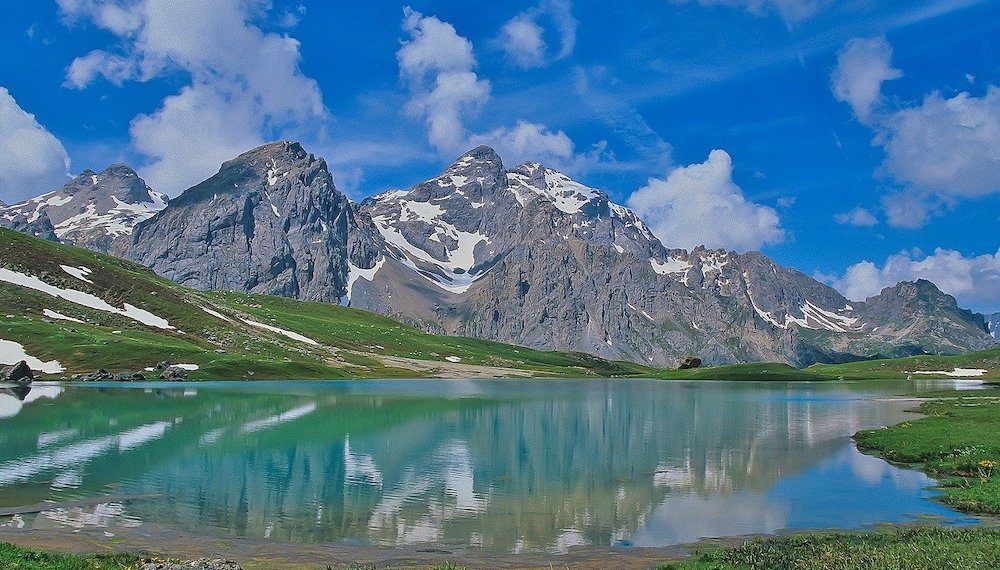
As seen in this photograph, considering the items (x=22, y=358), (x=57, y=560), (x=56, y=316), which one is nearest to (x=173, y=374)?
(x=22, y=358)

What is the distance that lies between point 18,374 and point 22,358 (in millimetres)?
16979

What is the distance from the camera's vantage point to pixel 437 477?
43188 millimetres

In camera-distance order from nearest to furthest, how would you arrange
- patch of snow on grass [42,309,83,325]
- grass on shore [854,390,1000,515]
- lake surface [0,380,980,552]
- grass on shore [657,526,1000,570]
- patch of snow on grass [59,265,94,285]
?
grass on shore [657,526,1000,570] < lake surface [0,380,980,552] < grass on shore [854,390,1000,515] < patch of snow on grass [42,309,83,325] < patch of snow on grass [59,265,94,285]

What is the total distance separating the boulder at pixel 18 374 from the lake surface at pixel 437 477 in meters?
39.3

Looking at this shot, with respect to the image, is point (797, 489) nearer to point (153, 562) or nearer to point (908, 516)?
point (908, 516)

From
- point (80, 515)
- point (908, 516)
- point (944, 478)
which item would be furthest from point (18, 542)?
point (944, 478)

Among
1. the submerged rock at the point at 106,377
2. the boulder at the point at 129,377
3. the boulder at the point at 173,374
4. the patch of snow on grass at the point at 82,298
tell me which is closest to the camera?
the submerged rock at the point at 106,377

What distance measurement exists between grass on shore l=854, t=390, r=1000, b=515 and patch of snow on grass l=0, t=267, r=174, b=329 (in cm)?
17504

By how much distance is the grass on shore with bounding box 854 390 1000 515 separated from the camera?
117ft

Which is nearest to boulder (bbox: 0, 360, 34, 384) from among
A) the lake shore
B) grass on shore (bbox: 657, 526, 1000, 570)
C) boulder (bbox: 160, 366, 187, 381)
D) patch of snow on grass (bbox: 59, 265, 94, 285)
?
boulder (bbox: 160, 366, 187, 381)

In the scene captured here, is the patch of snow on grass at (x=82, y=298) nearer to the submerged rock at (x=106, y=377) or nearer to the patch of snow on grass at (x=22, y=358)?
the patch of snow on grass at (x=22, y=358)

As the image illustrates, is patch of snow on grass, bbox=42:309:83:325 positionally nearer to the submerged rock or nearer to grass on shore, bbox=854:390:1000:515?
the submerged rock

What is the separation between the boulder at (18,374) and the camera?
114 meters

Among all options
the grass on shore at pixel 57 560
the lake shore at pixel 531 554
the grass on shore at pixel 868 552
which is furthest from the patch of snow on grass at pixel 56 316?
the grass on shore at pixel 868 552
